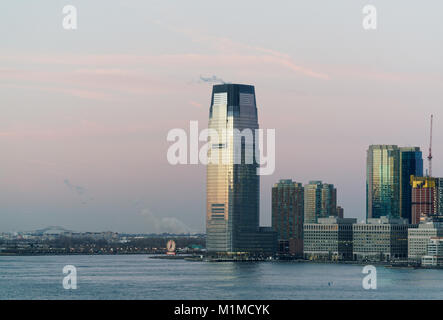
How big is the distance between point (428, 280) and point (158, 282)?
56.4 meters

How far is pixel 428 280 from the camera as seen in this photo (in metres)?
196

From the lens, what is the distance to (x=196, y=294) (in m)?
141

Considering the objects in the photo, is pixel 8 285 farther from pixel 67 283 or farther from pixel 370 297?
pixel 370 297

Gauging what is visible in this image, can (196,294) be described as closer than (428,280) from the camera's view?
Yes
